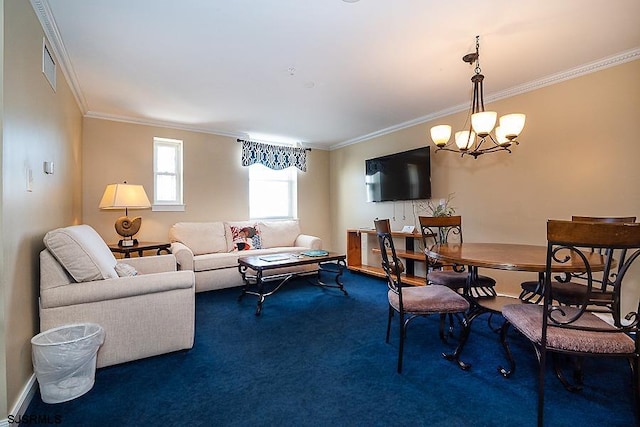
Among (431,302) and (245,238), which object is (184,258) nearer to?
(245,238)

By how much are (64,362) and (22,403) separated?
25 cm

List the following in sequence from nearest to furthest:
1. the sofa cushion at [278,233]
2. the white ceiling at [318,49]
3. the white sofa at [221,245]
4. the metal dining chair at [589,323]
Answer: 1. the metal dining chair at [589,323]
2. the white ceiling at [318,49]
3. the white sofa at [221,245]
4. the sofa cushion at [278,233]

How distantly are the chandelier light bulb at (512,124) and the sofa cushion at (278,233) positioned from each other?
11.9 feet

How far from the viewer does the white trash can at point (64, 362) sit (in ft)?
5.63

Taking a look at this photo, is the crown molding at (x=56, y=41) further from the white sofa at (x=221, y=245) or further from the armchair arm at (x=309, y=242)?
the armchair arm at (x=309, y=242)

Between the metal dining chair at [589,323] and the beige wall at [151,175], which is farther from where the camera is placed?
the beige wall at [151,175]

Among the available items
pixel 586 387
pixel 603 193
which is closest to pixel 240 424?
pixel 586 387

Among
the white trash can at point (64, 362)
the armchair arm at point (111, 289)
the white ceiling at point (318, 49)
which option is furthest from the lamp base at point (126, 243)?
the white trash can at point (64, 362)

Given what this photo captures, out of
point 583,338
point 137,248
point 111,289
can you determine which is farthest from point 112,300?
point 583,338

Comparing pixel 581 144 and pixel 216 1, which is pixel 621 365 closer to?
pixel 581 144

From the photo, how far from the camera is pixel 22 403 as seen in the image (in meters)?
1.66

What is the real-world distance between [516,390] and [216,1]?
309 cm

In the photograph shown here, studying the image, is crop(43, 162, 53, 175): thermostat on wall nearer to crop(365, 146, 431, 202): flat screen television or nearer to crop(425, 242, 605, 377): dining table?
crop(425, 242, 605, 377): dining table

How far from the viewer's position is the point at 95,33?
93.4 inches
